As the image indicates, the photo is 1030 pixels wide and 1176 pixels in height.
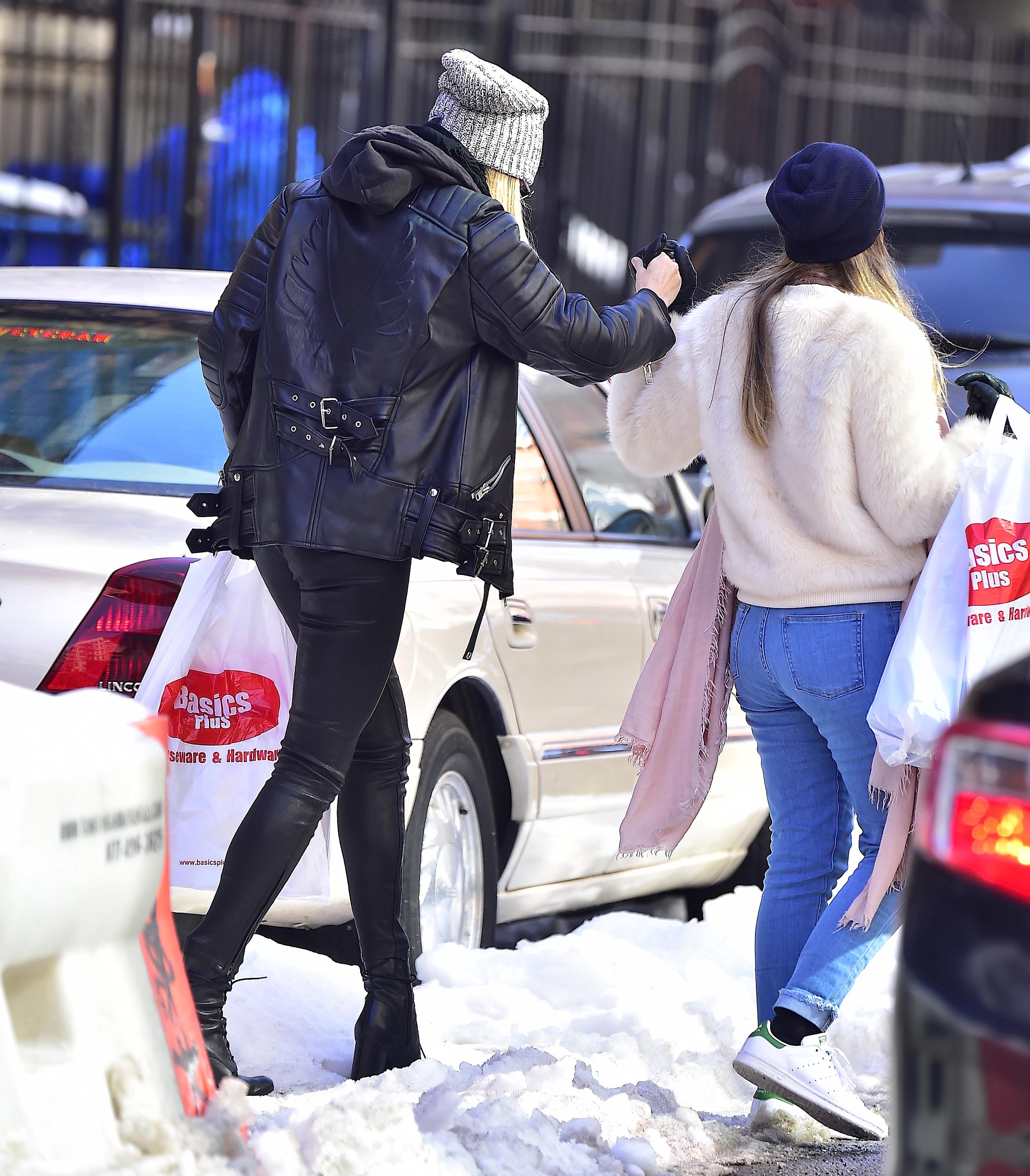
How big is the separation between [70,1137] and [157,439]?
2.16 meters

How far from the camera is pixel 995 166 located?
318 inches

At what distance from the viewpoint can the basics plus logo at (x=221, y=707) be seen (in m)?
3.70

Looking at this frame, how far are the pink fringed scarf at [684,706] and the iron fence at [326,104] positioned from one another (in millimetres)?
8391

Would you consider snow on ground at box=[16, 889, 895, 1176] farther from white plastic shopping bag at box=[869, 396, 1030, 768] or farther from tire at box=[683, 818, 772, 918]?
white plastic shopping bag at box=[869, 396, 1030, 768]

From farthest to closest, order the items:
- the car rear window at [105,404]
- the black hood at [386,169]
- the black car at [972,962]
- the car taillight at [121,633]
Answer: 1. the car rear window at [105,404]
2. the car taillight at [121,633]
3. the black hood at [386,169]
4. the black car at [972,962]

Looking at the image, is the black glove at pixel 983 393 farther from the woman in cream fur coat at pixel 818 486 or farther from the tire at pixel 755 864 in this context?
the tire at pixel 755 864

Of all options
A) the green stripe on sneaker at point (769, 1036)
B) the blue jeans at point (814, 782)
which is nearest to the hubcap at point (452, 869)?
the blue jeans at point (814, 782)

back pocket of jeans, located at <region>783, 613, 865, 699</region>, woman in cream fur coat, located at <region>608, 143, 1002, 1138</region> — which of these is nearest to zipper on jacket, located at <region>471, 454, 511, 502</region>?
woman in cream fur coat, located at <region>608, 143, 1002, 1138</region>

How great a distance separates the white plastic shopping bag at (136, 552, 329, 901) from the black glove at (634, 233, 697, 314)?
99 centimetres

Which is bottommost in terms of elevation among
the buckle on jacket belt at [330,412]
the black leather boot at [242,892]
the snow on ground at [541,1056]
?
the snow on ground at [541,1056]

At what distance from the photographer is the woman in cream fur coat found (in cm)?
343

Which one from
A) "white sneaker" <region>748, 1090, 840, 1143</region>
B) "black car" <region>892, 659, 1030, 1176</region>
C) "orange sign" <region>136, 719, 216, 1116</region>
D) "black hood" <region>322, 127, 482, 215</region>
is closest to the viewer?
"black car" <region>892, 659, 1030, 1176</region>

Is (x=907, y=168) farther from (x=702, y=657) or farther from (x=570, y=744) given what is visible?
(x=702, y=657)

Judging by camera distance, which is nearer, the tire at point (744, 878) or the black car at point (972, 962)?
the black car at point (972, 962)
